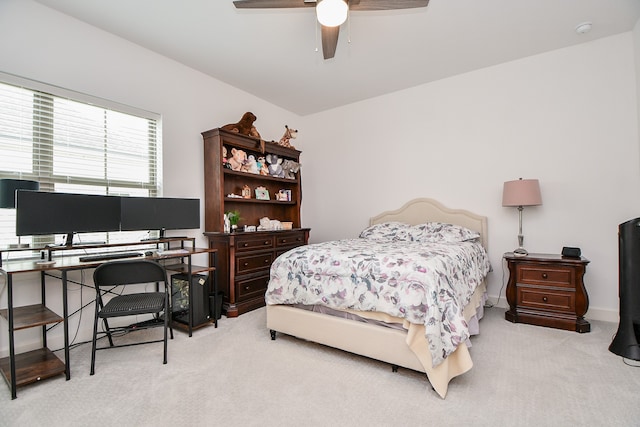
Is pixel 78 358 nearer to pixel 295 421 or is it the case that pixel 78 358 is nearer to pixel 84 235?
pixel 84 235

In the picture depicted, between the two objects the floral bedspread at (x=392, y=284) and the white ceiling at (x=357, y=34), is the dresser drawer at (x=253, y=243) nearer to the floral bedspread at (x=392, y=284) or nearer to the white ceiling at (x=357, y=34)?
the floral bedspread at (x=392, y=284)

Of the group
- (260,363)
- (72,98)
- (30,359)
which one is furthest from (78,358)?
(72,98)

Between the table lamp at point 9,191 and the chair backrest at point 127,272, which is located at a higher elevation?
the table lamp at point 9,191

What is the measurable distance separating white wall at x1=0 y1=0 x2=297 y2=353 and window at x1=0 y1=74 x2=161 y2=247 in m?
0.12

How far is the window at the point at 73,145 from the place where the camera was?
2.36m

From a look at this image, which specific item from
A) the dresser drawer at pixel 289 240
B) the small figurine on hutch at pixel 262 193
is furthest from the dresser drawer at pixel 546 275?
the small figurine on hutch at pixel 262 193

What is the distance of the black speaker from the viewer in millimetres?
2209

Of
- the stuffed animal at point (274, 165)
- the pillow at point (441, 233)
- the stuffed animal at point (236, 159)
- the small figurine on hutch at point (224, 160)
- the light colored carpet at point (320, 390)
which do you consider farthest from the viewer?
the stuffed animal at point (274, 165)

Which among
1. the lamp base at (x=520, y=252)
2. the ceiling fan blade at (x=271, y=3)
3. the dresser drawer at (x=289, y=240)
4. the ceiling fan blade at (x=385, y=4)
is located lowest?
the lamp base at (x=520, y=252)

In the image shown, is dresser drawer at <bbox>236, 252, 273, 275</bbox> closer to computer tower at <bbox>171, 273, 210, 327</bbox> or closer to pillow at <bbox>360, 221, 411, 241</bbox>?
computer tower at <bbox>171, 273, 210, 327</bbox>

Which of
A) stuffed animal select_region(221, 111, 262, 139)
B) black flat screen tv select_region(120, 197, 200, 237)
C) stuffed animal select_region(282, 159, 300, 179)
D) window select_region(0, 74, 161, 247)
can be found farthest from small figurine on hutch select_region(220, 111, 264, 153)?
black flat screen tv select_region(120, 197, 200, 237)

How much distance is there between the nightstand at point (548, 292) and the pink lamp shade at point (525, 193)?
546mm

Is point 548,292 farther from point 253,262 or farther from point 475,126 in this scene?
point 253,262

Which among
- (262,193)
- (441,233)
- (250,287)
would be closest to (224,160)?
(262,193)
